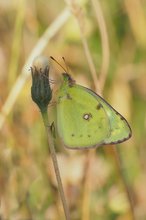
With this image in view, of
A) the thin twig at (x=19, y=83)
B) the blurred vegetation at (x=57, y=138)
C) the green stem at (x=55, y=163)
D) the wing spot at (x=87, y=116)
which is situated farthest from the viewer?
the thin twig at (x=19, y=83)

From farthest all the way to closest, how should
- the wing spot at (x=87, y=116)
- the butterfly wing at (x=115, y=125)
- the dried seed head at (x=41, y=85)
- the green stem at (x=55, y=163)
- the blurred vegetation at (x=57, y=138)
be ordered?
the blurred vegetation at (x=57, y=138) < the wing spot at (x=87, y=116) < the butterfly wing at (x=115, y=125) < the dried seed head at (x=41, y=85) < the green stem at (x=55, y=163)

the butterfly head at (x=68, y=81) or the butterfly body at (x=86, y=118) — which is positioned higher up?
→ the butterfly head at (x=68, y=81)

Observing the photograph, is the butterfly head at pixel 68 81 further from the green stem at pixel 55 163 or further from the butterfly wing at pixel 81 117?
A: the green stem at pixel 55 163

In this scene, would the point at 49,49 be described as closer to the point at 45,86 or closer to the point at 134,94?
the point at 134,94

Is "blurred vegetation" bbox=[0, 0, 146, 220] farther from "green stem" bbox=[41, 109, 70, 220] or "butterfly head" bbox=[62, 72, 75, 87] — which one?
"green stem" bbox=[41, 109, 70, 220]

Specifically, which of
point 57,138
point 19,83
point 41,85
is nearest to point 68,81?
point 41,85

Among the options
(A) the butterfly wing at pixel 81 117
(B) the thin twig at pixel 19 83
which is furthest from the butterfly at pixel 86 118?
(B) the thin twig at pixel 19 83

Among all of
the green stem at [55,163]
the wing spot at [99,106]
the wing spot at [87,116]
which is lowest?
the green stem at [55,163]
